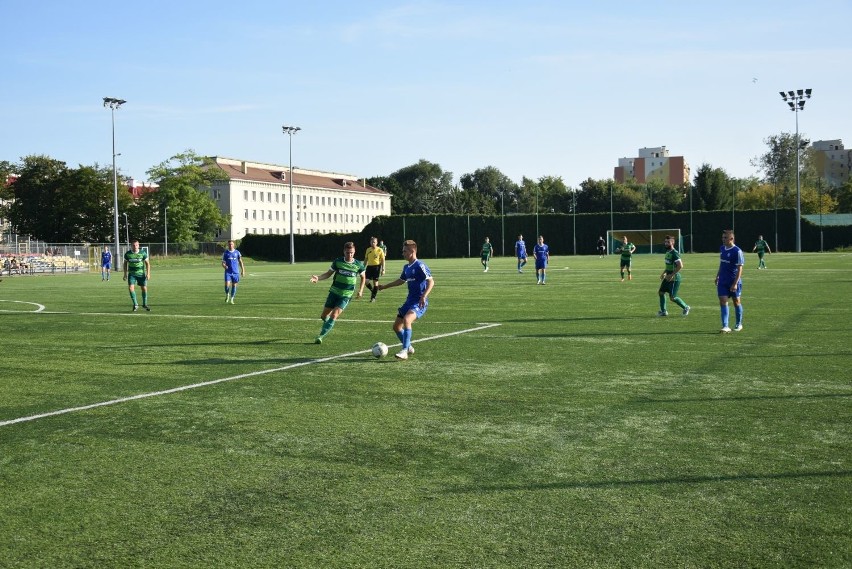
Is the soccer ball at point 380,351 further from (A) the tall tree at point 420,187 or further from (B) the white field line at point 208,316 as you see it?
(A) the tall tree at point 420,187

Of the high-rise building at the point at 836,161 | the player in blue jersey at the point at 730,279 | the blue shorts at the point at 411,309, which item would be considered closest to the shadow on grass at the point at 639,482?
the blue shorts at the point at 411,309

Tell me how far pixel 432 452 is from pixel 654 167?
184 meters

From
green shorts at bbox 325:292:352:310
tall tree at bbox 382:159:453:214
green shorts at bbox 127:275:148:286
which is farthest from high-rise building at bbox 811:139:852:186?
green shorts at bbox 325:292:352:310

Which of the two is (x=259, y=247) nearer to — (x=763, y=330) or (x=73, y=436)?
(x=763, y=330)

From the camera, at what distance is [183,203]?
103812mm

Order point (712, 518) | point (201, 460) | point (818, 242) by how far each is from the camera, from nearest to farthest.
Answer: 1. point (712, 518)
2. point (201, 460)
3. point (818, 242)

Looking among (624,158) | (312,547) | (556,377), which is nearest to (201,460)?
(312,547)

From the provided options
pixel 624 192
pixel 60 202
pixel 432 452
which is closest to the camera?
pixel 432 452

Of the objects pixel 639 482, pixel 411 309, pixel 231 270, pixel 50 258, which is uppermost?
pixel 50 258

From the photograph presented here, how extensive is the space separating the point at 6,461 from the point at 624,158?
19276 centimetres

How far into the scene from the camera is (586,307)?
2152cm

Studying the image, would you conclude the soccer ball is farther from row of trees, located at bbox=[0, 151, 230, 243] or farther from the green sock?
row of trees, located at bbox=[0, 151, 230, 243]

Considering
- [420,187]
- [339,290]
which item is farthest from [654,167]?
[339,290]

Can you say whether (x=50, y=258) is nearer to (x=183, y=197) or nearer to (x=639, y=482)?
(x=183, y=197)
